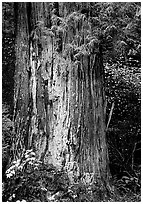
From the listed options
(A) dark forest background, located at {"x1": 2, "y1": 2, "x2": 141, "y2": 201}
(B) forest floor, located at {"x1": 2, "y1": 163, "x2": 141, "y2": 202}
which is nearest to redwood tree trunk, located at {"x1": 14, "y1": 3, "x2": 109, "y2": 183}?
(B) forest floor, located at {"x1": 2, "y1": 163, "x2": 141, "y2": 202}

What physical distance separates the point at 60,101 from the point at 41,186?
37.9 inches

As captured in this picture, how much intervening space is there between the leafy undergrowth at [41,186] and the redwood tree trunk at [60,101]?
104mm

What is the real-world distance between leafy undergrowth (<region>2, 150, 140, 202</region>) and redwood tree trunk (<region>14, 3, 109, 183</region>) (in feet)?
0.34

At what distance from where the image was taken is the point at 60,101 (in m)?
3.78

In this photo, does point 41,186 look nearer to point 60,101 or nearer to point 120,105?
point 60,101

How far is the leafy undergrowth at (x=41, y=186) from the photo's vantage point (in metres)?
3.55

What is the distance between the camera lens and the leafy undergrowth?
11.7 ft

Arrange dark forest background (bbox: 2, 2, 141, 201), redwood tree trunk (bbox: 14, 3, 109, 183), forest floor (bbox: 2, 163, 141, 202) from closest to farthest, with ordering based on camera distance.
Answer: forest floor (bbox: 2, 163, 141, 202) < redwood tree trunk (bbox: 14, 3, 109, 183) < dark forest background (bbox: 2, 2, 141, 201)

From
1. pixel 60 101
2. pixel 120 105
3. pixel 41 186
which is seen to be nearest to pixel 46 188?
pixel 41 186

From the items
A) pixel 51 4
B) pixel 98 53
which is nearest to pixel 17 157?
pixel 98 53

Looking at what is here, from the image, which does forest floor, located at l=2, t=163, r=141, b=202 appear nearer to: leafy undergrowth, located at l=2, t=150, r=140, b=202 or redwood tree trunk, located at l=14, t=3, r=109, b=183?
leafy undergrowth, located at l=2, t=150, r=140, b=202

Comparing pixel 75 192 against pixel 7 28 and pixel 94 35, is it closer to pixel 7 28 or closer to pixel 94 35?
pixel 94 35

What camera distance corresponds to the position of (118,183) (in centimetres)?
488

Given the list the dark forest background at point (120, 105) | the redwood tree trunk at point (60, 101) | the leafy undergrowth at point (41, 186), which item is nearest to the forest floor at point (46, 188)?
the leafy undergrowth at point (41, 186)
